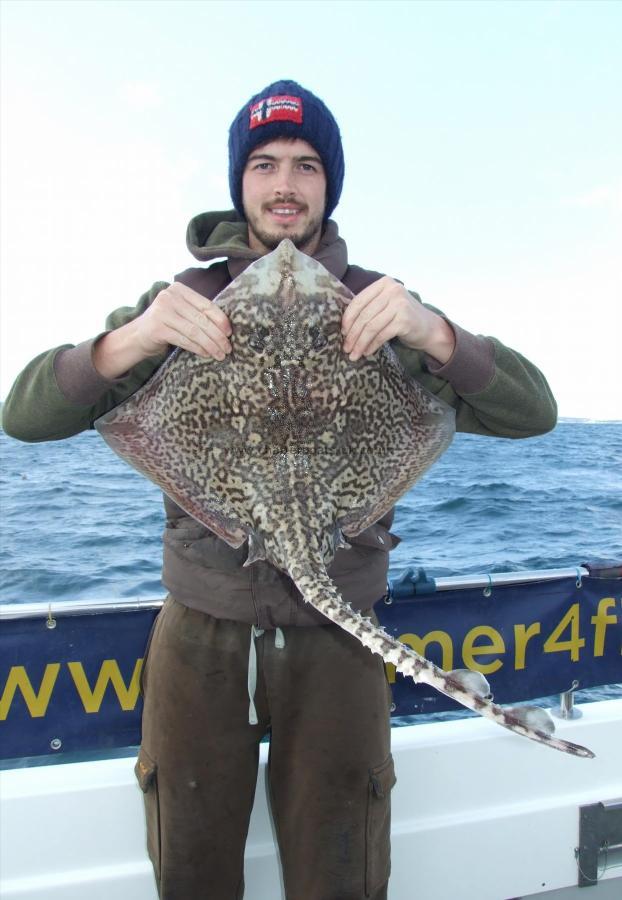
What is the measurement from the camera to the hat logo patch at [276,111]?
3051 millimetres

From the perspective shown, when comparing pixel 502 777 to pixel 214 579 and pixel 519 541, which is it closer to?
pixel 214 579

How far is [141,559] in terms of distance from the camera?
1077 centimetres

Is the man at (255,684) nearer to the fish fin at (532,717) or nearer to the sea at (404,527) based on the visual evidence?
the fish fin at (532,717)

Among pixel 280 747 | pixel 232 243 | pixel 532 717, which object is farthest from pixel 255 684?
pixel 232 243

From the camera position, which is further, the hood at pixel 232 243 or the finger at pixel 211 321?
the hood at pixel 232 243

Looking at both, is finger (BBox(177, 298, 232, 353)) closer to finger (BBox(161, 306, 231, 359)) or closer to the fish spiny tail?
finger (BBox(161, 306, 231, 359))

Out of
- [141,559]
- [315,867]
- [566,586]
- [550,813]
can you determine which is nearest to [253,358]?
[315,867]

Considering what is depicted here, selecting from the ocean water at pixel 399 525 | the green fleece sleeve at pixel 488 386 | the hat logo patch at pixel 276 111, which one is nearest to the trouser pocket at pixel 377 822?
the green fleece sleeve at pixel 488 386

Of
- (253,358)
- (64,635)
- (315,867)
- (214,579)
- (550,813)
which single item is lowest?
(550,813)

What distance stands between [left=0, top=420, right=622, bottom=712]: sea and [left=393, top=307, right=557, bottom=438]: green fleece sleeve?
6.50 ft

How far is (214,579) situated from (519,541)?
10.9 metres

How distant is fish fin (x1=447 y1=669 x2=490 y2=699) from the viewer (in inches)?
74.4

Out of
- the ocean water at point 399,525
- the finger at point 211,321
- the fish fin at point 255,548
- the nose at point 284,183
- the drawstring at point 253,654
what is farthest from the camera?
the ocean water at point 399,525

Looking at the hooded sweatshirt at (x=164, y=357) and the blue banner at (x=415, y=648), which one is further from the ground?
the hooded sweatshirt at (x=164, y=357)
